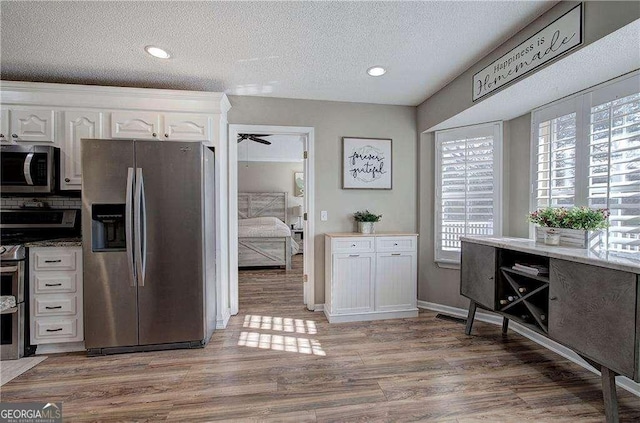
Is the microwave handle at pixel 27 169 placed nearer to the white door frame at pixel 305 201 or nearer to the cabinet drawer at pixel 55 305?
Answer: the cabinet drawer at pixel 55 305

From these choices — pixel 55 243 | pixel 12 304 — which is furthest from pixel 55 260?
pixel 12 304

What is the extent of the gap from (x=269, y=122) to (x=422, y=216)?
213cm

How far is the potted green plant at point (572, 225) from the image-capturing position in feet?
6.15

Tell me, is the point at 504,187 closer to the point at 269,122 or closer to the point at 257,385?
the point at 269,122

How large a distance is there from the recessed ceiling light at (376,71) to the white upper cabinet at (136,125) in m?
2.01

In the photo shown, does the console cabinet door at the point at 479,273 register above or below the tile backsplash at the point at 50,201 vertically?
below

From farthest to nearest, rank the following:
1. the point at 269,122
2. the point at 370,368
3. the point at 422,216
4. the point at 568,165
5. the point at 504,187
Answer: the point at 422,216
the point at 269,122
the point at 504,187
the point at 568,165
the point at 370,368

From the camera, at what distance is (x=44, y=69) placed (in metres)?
2.36

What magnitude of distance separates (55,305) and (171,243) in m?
1.08

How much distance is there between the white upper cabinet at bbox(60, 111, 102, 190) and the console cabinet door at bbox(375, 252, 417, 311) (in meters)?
2.98

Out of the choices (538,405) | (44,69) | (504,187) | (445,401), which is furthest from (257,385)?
(44,69)

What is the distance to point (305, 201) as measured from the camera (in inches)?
128

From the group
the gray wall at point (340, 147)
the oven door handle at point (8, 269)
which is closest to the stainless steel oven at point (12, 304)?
the oven door handle at point (8, 269)

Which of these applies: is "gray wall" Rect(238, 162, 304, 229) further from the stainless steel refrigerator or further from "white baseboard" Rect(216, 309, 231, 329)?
the stainless steel refrigerator
